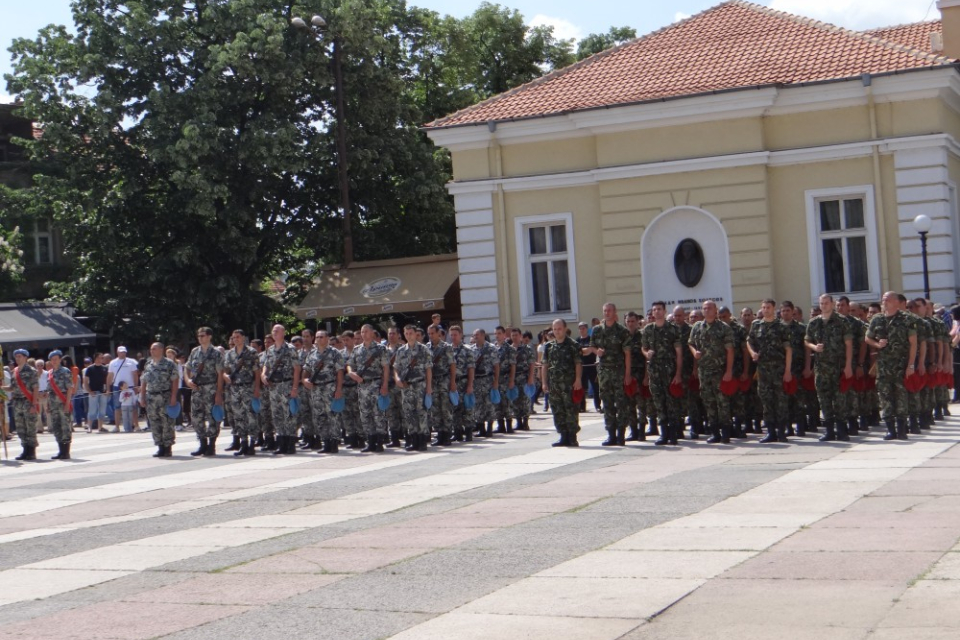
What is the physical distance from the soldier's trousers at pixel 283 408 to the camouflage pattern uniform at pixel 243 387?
441 millimetres

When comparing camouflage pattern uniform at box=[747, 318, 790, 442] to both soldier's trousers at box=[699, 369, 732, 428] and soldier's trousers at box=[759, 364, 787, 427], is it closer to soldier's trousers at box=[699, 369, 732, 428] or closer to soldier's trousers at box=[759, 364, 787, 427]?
soldier's trousers at box=[759, 364, 787, 427]

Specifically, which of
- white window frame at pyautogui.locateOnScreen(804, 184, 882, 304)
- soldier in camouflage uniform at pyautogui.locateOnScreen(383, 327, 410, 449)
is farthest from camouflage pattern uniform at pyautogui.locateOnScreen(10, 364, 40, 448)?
white window frame at pyautogui.locateOnScreen(804, 184, 882, 304)

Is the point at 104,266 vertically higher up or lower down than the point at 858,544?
higher up

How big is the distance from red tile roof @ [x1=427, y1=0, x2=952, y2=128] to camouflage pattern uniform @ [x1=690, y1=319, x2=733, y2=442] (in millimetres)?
11794

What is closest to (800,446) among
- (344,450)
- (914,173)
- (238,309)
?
(344,450)

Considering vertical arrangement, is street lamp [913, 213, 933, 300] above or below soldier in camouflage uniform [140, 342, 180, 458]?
above

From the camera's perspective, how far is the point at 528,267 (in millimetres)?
31641

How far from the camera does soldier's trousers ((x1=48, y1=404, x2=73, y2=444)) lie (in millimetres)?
22062

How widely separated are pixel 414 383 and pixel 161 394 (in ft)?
13.3

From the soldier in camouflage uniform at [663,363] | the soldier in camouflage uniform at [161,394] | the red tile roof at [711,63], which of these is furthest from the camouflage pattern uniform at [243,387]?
the red tile roof at [711,63]

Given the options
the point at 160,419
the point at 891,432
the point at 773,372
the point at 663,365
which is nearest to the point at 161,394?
the point at 160,419

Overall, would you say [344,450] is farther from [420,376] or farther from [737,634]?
[737,634]

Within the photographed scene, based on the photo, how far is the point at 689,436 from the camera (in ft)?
62.2

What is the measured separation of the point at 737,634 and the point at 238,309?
103 feet
